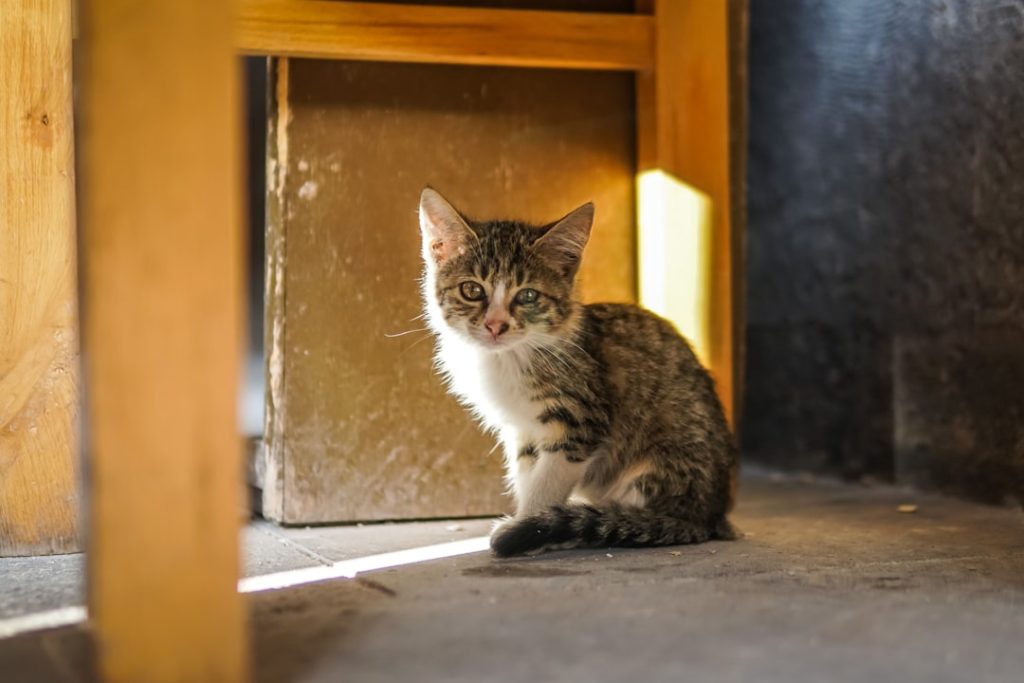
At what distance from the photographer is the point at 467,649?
91.4 inches

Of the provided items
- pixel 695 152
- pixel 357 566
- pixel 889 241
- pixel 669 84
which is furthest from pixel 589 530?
pixel 889 241

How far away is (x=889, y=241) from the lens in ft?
16.3

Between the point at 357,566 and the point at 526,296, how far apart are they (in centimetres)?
102

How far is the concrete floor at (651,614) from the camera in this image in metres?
2.21

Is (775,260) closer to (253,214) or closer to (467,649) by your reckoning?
(253,214)

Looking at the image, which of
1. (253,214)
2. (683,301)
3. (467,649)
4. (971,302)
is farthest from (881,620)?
(253,214)

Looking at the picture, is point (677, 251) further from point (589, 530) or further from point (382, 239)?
point (589, 530)

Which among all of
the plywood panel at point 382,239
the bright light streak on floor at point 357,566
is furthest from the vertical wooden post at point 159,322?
the plywood panel at point 382,239

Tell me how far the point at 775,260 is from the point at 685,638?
3689 mm

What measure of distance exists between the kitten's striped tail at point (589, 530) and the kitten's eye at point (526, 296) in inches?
27.9

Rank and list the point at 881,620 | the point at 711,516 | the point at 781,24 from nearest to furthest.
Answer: the point at 881,620 → the point at 711,516 → the point at 781,24

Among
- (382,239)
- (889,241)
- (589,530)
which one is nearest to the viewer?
(589,530)

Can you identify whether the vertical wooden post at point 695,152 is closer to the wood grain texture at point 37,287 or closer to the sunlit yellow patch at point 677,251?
the sunlit yellow patch at point 677,251

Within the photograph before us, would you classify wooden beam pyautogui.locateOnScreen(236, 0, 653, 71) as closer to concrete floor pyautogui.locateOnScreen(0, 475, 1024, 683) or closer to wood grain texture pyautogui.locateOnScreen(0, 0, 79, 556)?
wood grain texture pyautogui.locateOnScreen(0, 0, 79, 556)
